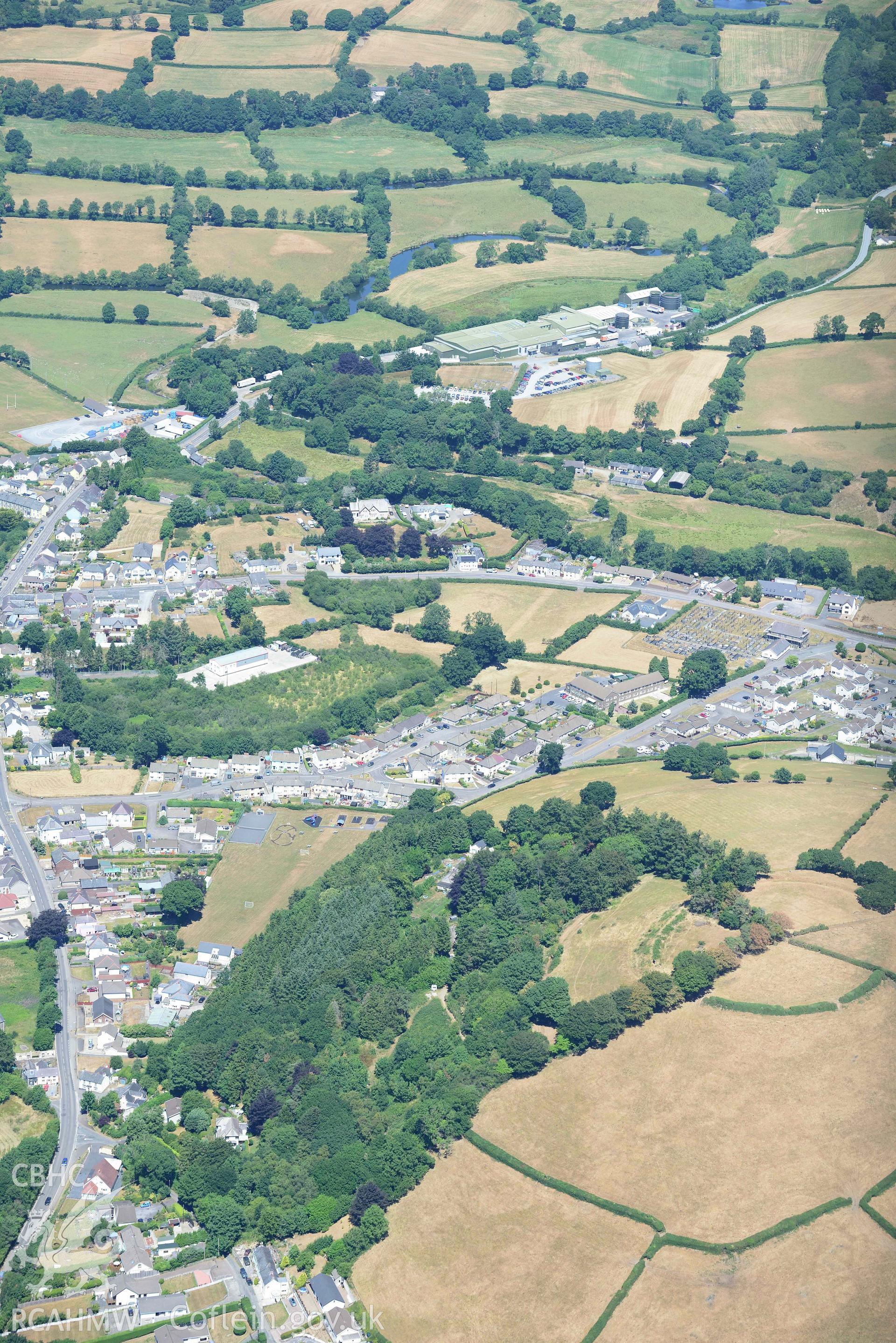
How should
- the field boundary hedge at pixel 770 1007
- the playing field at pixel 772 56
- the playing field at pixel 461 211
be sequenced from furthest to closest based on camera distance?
the playing field at pixel 772 56
the playing field at pixel 461 211
the field boundary hedge at pixel 770 1007

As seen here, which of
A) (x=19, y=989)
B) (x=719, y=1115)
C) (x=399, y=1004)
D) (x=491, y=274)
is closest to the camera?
(x=719, y=1115)

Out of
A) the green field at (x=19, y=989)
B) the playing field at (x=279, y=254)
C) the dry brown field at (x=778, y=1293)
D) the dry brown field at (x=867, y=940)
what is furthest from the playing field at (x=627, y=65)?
the dry brown field at (x=778, y=1293)

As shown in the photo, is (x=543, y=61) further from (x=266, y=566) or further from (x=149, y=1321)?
(x=149, y=1321)

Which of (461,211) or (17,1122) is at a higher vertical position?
(461,211)

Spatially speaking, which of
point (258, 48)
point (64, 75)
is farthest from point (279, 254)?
point (258, 48)

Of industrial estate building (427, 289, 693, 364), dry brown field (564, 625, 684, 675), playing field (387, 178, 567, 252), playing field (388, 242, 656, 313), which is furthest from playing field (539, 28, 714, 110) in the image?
dry brown field (564, 625, 684, 675)

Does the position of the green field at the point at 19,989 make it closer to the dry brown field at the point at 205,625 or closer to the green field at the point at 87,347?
the dry brown field at the point at 205,625

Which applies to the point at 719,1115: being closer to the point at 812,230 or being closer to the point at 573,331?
the point at 573,331
